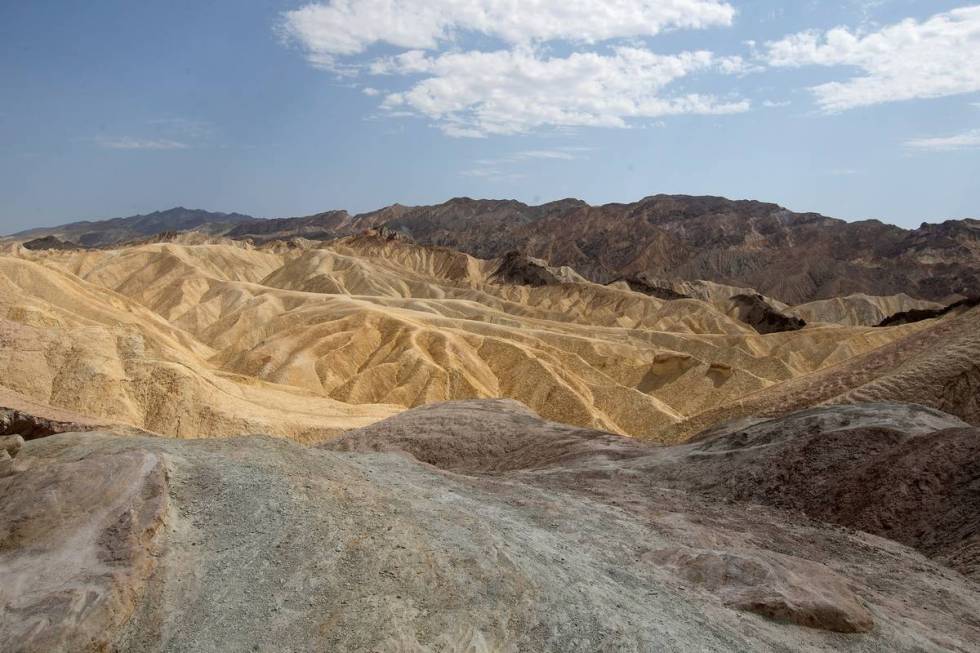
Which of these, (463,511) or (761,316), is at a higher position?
(463,511)

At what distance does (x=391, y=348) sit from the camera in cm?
4066

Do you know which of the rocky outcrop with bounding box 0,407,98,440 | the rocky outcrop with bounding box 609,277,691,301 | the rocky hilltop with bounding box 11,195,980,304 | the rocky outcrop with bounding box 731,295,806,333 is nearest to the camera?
the rocky outcrop with bounding box 0,407,98,440

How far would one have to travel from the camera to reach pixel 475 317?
215ft

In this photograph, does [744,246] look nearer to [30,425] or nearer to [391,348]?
[391,348]

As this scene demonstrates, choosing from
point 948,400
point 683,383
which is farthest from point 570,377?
point 948,400

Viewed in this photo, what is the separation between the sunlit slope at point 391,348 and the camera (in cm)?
2778

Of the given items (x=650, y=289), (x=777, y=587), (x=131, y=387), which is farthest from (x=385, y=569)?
(x=650, y=289)

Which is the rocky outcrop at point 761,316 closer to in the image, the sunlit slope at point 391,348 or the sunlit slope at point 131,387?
the sunlit slope at point 391,348

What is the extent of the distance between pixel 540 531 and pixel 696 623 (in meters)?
2.31

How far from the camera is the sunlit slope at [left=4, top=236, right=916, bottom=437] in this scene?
91.1 feet

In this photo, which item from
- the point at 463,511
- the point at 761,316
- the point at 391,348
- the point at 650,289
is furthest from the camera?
the point at 650,289

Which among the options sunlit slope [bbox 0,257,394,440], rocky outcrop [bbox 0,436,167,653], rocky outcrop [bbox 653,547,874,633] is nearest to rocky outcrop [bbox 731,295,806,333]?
sunlit slope [bbox 0,257,394,440]

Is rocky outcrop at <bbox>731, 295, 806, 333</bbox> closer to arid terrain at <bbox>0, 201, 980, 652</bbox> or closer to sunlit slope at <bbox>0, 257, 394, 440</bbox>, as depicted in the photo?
arid terrain at <bbox>0, 201, 980, 652</bbox>

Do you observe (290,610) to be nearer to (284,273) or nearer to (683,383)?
(683,383)
